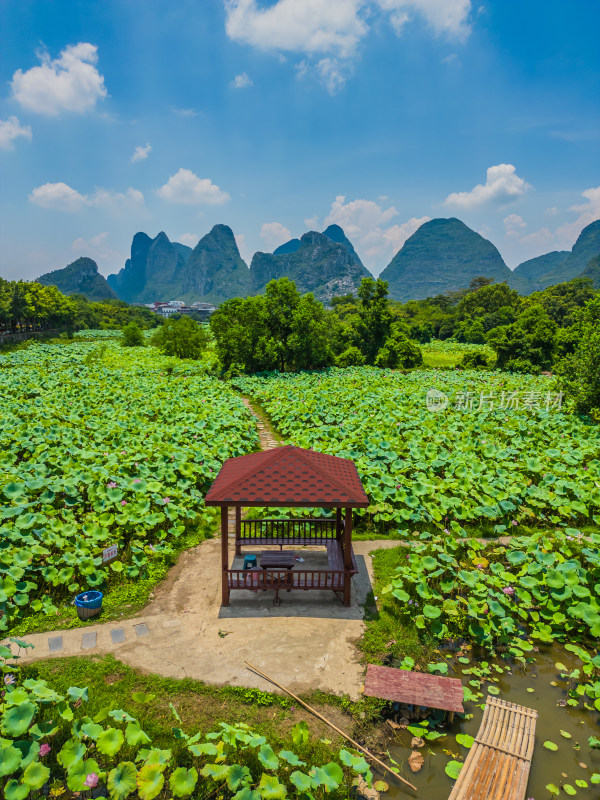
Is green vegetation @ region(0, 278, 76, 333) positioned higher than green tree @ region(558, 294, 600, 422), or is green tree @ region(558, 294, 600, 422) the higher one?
green vegetation @ region(0, 278, 76, 333)

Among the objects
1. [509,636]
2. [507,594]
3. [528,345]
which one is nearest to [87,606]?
[509,636]

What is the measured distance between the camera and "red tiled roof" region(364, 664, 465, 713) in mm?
4281

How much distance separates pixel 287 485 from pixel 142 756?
9.65 feet

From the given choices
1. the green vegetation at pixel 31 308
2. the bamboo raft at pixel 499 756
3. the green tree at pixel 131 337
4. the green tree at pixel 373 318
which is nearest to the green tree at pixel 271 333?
the green tree at pixel 373 318

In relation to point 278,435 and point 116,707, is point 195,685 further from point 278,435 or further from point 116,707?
point 278,435

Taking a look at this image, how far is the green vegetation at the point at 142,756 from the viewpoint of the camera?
3225 mm

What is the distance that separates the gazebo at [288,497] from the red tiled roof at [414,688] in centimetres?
134

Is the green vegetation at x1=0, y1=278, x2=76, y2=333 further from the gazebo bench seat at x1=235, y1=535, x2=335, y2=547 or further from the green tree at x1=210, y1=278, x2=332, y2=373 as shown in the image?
the gazebo bench seat at x1=235, y1=535, x2=335, y2=547

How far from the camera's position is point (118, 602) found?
591 cm

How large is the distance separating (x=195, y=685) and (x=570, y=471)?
841cm

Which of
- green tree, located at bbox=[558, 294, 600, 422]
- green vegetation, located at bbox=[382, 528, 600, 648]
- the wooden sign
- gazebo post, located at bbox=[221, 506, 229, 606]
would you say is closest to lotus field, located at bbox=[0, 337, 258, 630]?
the wooden sign

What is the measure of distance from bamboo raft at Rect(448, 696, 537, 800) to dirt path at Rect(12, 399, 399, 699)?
1.21m

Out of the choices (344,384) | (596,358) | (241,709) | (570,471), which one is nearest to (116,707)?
(241,709)

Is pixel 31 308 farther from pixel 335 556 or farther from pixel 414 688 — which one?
pixel 414 688
